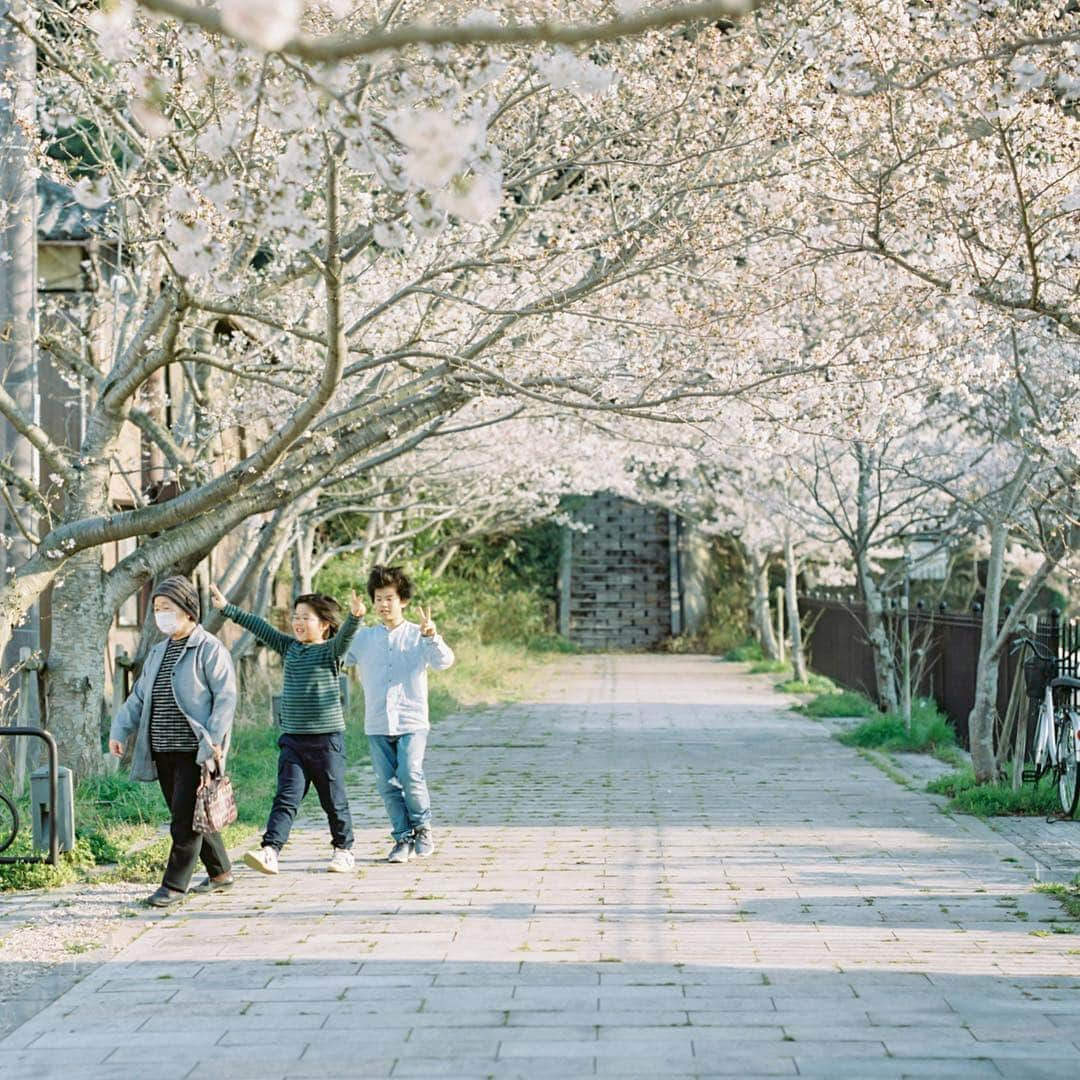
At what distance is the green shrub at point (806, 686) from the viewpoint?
22.1 m

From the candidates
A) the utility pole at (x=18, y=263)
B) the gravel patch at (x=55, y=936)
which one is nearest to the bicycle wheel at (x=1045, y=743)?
the gravel patch at (x=55, y=936)

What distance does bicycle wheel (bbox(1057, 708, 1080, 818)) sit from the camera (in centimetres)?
996

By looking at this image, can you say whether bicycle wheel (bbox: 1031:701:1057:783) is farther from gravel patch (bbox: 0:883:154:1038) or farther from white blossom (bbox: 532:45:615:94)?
gravel patch (bbox: 0:883:154:1038)

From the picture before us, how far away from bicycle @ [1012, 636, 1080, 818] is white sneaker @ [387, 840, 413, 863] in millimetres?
3923

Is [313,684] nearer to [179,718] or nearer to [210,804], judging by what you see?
[179,718]

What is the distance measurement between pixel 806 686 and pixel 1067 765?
12019 millimetres

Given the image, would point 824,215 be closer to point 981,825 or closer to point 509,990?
point 981,825

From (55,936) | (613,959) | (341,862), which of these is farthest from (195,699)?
(613,959)

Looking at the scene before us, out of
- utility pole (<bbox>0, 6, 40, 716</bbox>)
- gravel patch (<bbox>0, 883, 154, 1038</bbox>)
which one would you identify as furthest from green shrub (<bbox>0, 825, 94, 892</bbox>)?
utility pole (<bbox>0, 6, 40, 716</bbox>)

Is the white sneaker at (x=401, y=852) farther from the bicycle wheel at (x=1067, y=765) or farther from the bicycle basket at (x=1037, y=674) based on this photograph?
the bicycle basket at (x=1037, y=674)

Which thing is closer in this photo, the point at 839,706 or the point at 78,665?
the point at 78,665

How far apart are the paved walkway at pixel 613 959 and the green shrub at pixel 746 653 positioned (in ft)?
58.5

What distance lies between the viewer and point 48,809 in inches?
331

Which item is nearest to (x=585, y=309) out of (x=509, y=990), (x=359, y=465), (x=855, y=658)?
(x=359, y=465)
